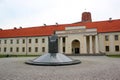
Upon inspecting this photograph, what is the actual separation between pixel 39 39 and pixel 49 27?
566 centimetres

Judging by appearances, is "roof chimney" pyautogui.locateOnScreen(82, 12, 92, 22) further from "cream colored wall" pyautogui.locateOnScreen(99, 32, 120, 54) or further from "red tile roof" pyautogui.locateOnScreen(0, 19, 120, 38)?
"cream colored wall" pyautogui.locateOnScreen(99, 32, 120, 54)

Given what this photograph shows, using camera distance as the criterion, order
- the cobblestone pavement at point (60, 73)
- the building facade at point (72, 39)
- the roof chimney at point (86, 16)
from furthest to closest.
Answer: the roof chimney at point (86, 16) < the building facade at point (72, 39) < the cobblestone pavement at point (60, 73)

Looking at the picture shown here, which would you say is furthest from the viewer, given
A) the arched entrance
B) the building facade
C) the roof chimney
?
the roof chimney

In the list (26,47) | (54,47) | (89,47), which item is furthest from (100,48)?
(54,47)

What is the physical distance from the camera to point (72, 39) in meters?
45.3

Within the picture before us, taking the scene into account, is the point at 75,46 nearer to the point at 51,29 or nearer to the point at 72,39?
the point at 72,39

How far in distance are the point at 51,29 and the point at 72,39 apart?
10.3 m

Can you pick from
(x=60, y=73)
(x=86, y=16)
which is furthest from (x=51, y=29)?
(x=60, y=73)

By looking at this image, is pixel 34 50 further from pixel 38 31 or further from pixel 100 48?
pixel 100 48

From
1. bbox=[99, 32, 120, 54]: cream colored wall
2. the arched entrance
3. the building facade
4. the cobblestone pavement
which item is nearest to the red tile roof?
the building facade

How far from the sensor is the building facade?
4338cm

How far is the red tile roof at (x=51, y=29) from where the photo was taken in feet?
149

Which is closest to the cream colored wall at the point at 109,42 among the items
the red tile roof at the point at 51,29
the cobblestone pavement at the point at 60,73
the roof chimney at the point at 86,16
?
the red tile roof at the point at 51,29

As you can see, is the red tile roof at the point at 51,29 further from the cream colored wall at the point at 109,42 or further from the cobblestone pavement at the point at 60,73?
the cobblestone pavement at the point at 60,73
